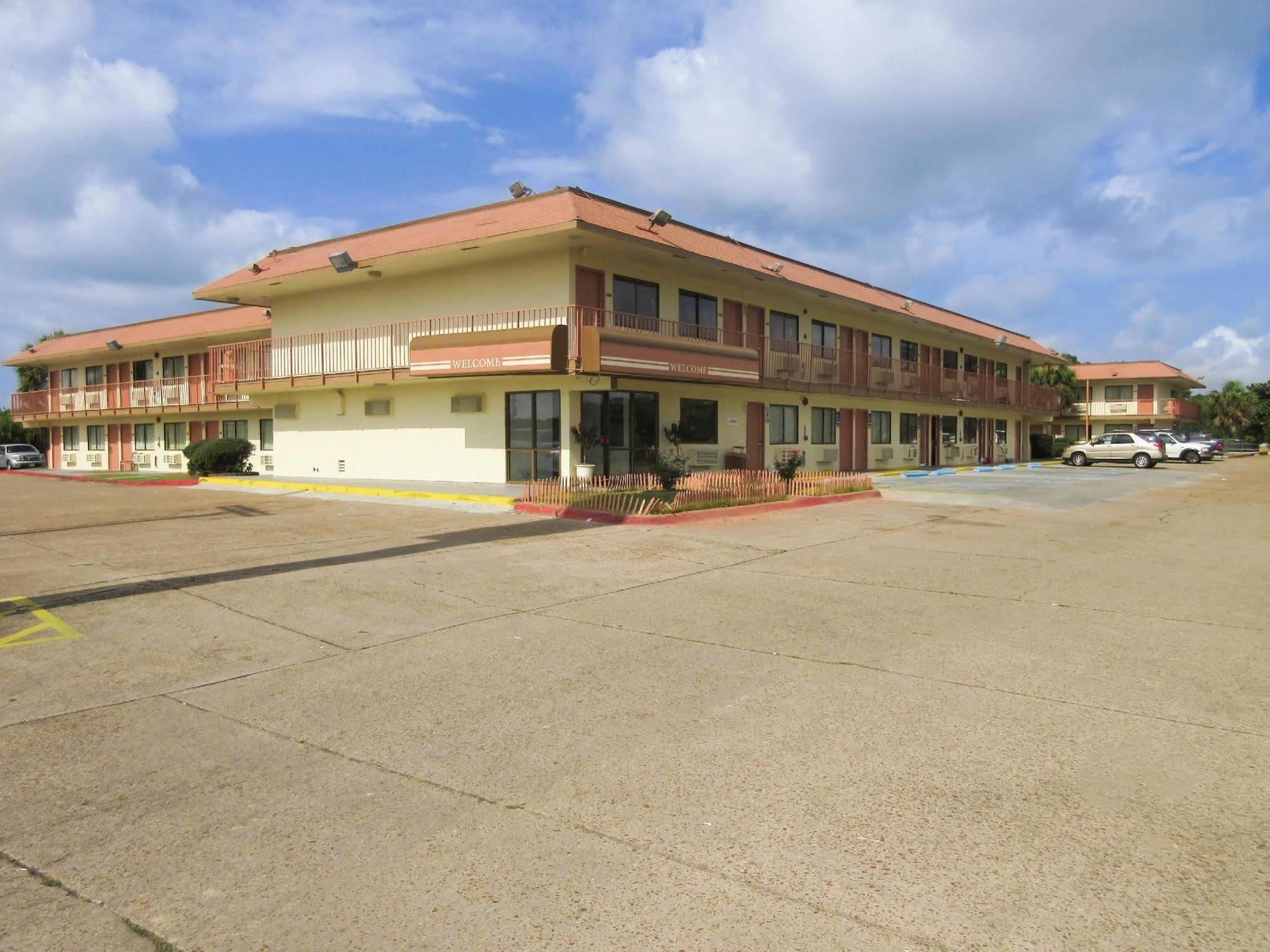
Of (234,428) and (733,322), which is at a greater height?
(733,322)

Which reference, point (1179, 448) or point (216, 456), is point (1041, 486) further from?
point (216, 456)

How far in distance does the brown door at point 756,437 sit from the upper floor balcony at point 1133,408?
4220 centimetres

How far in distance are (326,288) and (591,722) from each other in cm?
2533

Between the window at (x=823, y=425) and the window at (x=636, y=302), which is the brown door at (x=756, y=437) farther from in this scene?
the window at (x=636, y=302)

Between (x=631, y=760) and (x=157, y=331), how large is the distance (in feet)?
140

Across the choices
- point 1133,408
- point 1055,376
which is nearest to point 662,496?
point 1055,376

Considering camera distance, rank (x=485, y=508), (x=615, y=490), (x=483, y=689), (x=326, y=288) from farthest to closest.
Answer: (x=326, y=288)
(x=485, y=508)
(x=615, y=490)
(x=483, y=689)

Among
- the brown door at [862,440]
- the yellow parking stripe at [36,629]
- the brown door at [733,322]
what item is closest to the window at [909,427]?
the brown door at [862,440]

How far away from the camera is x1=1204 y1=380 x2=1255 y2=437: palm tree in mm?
78812

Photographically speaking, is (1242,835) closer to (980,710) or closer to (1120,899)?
(1120,899)

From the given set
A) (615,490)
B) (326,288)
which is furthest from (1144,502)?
(326,288)

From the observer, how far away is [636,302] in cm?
2320

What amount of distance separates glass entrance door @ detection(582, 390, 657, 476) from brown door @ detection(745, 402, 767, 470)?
16.2 feet

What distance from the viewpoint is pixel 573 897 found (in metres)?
3.22
